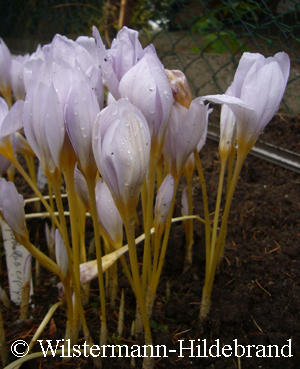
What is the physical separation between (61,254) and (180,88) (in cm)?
31

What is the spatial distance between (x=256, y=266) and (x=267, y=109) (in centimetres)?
39

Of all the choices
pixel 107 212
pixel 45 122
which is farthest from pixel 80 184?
pixel 45 122

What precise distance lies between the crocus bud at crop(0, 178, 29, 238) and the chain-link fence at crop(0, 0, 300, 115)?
1066mm

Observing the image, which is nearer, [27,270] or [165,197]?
[165,197]

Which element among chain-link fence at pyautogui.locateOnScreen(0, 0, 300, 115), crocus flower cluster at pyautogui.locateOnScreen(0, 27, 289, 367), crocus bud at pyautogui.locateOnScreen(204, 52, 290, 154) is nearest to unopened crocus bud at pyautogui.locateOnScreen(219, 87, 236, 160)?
crocus flower cluster at pyautogui.locateOnScreen(0, 27, 289, 367)

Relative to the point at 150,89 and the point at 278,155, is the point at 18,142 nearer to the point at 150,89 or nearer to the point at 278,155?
the point at 150,89

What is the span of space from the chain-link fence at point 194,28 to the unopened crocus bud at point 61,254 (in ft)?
3.43

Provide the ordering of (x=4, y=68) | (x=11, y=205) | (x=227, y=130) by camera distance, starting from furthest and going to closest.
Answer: (x=4, y=68) → (x=227, y=130) → (x=11, y=205)

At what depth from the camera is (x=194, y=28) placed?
2.06 meters

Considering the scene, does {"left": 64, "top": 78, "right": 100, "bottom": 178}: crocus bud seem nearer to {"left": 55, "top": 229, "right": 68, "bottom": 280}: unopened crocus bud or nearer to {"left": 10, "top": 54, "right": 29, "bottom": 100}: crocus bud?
{"left": 55, "top": 229, "right": 68, "bottom": 280}: unopened crocus bud

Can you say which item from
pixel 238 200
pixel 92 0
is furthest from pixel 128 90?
pixel 92 0

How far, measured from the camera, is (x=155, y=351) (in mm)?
569

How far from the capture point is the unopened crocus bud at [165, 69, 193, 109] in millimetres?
469
